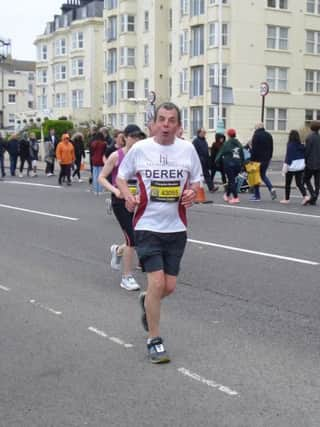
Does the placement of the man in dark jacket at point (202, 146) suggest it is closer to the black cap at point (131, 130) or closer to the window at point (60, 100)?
the black cap at point (131, 130)

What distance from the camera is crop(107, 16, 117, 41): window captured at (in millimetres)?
65438

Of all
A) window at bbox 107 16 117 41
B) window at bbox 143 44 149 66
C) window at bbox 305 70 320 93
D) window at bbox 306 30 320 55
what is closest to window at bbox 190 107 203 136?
window at bbox 305 70 320 93

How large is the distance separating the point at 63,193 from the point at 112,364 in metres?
15.6

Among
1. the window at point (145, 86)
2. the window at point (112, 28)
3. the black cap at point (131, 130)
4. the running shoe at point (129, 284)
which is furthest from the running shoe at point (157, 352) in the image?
the window at point (112, 28)

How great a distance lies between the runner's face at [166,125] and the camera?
5492 millimetres

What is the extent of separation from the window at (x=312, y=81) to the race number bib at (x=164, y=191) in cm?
4874

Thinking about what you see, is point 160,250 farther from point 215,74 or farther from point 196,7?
point 196,7

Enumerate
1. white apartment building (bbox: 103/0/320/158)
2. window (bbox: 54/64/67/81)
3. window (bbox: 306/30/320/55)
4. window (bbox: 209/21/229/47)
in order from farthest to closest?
window (bbox: 54/64/67/81) < window (bbox: 306/30/320/55) < white apartment building (bbox: 103/0/320/158) < window (bbox: 209/21/229/47)

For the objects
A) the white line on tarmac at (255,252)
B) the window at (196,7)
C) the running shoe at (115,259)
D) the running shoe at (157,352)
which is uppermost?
the window at (196,7)

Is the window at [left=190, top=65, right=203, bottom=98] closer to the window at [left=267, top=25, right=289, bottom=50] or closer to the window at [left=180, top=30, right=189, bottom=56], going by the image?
the window at [left=180, top=30, right=189, bottom=56]

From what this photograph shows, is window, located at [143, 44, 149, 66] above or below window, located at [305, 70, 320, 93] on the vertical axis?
above

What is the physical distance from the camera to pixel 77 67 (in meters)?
77.8

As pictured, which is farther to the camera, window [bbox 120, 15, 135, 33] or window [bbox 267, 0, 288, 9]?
window [bbox 120, 15, 135, 33]

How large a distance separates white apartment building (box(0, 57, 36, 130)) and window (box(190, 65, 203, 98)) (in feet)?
252
